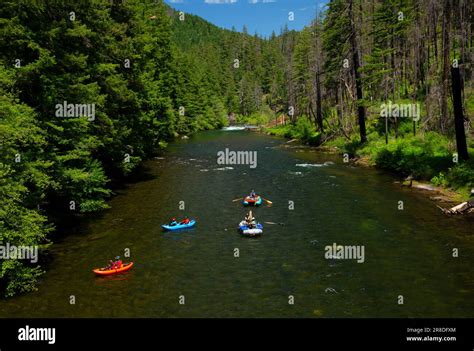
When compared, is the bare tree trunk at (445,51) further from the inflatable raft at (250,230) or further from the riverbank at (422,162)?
the inflatable raft at (250,230)

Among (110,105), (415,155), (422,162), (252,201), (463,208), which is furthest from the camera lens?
(415,155)

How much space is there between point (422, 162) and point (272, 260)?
1914cm

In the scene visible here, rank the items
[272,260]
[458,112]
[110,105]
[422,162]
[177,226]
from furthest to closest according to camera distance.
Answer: [422,162]
[110,105]
[458,112]
[177,226]
[272,260]

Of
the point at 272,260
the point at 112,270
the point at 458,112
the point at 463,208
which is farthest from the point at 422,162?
the point at 112,270

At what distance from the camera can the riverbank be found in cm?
2812

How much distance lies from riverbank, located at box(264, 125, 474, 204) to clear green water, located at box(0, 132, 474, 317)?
1675mm

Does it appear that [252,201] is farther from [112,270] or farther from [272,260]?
[112,270]

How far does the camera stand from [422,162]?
110 ft

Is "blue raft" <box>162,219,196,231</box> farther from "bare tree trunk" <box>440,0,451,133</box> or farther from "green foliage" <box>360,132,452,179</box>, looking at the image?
"bare tree trunk" <box>440,0,451,133</box>

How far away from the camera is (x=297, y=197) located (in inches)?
1228

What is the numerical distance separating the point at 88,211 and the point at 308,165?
23208 mm

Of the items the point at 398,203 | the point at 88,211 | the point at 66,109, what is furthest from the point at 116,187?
the point at 398,203

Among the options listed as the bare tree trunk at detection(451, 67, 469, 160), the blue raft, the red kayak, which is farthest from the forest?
the blue raft
